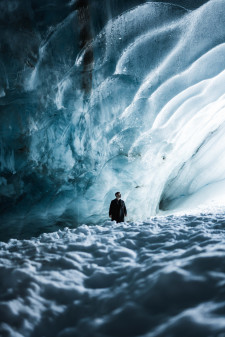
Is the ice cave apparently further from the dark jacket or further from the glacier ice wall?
the dark jacket

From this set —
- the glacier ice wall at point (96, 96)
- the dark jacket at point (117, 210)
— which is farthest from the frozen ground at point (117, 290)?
the glacier ice wall at point (96, 96)

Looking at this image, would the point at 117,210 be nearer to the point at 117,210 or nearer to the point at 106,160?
the point at 117,210

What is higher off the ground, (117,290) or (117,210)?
(117,210)

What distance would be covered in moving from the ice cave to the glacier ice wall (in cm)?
2

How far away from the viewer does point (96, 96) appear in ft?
11.9

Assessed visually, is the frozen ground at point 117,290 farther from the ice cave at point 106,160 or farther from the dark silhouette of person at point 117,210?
the dark silhouette of person at point 117,210

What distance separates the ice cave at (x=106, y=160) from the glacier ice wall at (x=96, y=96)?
2 centimetres

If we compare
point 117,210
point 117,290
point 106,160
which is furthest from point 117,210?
point 117,290

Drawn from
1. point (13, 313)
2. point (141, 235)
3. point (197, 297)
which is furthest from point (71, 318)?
point (141, 235)

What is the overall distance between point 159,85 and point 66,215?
2525mm

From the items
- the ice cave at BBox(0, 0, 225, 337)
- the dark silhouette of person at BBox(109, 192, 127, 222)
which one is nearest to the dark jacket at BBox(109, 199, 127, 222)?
the dark silhouette of person at BBox(109, 192, 127, 222)

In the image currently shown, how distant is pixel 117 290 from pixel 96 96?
2.93m

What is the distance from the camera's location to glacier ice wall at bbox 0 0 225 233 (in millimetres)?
2869

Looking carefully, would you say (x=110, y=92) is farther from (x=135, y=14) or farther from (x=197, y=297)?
(x=197, y=297)
